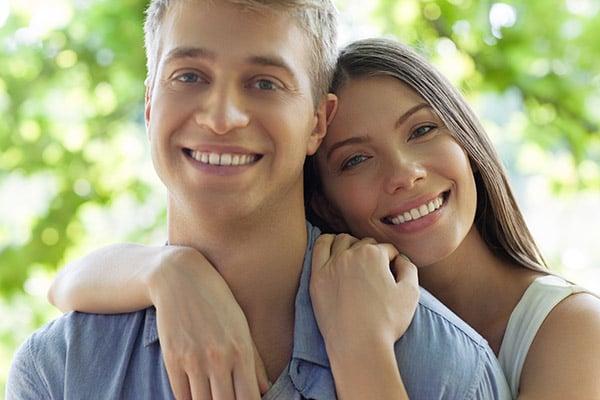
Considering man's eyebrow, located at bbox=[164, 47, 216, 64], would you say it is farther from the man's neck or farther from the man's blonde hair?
the man's neck

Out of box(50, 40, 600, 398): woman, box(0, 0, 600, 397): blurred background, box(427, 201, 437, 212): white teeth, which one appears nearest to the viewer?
box(50, 40, 600, 398): woman

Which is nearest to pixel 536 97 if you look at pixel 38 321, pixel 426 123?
pixel 426 123

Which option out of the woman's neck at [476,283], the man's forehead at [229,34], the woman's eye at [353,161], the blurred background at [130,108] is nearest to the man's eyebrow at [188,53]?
the man's forehead at [229,34]

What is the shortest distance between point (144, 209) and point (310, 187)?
6.04ft

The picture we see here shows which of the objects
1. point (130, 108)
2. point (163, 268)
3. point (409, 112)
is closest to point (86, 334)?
point (163, 268)

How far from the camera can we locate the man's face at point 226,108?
1.26 m

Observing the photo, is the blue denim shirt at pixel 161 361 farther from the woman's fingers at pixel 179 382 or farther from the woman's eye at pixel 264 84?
the woman's eye at pixel 264 84

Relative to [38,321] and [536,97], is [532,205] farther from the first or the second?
[38,321]

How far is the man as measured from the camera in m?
1.26

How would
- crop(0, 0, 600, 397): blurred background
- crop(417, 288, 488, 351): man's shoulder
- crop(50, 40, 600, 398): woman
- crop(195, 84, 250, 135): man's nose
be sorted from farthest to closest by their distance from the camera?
crop(0, 0, 600, 397): blurred background
crop(50, 40, 600, 398): woman
crop(417, 288, 488, 351): man's shoulder
crop(195, 84, 250, 135): man's nose

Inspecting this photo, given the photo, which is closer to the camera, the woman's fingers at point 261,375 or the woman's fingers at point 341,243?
the woman's fingers at point 261,375

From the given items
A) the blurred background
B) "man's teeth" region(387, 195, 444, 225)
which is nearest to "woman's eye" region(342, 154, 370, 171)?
"man's teeth" region(387, 195, 444, 225)

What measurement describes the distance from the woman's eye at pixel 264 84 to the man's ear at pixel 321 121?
13 centimetres

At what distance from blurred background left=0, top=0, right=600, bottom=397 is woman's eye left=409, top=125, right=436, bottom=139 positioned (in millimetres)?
1352
